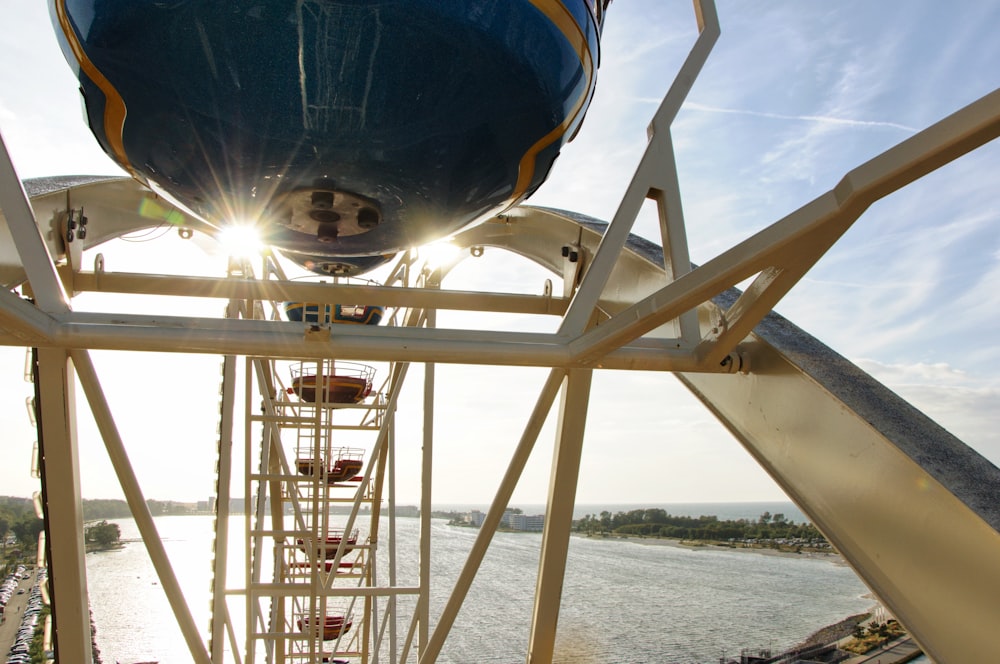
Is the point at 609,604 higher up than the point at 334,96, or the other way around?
the point at 334,96

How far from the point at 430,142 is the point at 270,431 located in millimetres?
6190

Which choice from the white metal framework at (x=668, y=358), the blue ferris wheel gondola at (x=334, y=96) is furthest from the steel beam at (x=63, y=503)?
the blue ferris wheel gondola at (x=334, y=96)

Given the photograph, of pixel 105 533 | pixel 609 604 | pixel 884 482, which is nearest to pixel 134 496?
pixel 884 482

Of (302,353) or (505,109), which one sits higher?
(505,109)

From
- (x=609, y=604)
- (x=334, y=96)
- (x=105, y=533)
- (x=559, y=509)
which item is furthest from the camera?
(x=105, y=533)

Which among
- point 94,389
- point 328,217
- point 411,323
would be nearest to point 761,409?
point 328,217

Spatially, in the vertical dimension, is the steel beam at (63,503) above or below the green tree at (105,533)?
above

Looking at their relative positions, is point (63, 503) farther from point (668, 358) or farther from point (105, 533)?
point (105, 533)

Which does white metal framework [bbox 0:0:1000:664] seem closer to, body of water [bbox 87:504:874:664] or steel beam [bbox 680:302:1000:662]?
steel beam [bbox 680:302:1000:662]

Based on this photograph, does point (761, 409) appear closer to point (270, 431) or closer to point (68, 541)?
point (68, 541)

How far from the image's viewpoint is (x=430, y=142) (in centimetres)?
191

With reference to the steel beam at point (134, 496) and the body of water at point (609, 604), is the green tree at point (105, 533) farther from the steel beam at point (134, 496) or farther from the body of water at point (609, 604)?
the steel beam at point (134, 496)

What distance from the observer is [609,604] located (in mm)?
62406

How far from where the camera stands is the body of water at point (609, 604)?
5172cm
